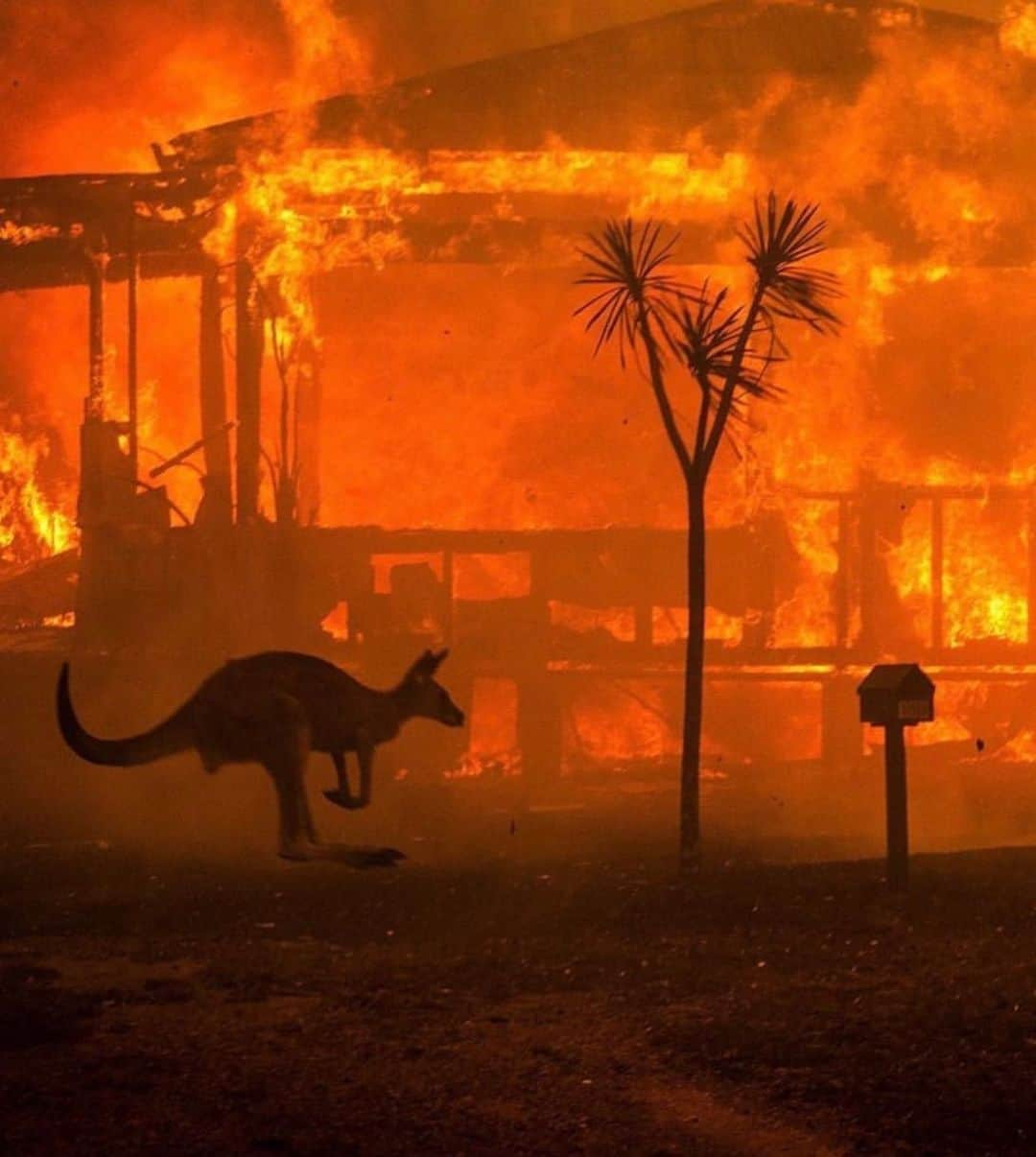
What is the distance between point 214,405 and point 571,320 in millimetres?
5515

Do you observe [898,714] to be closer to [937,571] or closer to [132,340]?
[937,571]

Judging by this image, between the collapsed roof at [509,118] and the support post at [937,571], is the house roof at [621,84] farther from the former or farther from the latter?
the support post at [937,571]

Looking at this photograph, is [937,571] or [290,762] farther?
[937,571]

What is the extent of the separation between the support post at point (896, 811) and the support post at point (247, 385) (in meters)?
9.58

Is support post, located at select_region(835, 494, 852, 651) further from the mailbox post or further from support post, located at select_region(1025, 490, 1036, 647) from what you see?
the mailbox post

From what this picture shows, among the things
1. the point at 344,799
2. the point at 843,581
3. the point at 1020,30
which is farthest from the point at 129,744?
the point at 1020,30

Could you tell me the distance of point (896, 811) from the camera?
379 inches

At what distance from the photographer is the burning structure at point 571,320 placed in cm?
1739

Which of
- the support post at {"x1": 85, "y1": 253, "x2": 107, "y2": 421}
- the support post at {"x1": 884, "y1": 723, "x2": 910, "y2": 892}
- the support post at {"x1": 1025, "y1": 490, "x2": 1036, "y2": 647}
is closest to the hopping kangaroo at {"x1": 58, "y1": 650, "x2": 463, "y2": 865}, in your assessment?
the support post at {"x1": 884, "y1": 723, "x2": 910, "y2": 892}

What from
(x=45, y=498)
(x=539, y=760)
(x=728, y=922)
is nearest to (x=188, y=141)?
(x=539, y=760)

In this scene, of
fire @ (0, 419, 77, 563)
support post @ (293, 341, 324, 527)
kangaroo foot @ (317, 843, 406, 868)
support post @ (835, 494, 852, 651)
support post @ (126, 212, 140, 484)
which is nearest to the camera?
kangaroo foot @ (317, 843, 406, 868)

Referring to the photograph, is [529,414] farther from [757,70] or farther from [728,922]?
[728,922]

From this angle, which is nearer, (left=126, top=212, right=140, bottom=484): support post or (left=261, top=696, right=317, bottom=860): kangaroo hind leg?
(left=261, top=696, right=317, bottom=860): kangaroo hind leg

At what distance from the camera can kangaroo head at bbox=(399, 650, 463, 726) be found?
11.4 meters
